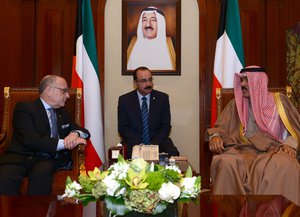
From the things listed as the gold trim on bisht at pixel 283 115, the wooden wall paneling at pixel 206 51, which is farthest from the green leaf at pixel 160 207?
the wooden wall paneling at pixel 206 51

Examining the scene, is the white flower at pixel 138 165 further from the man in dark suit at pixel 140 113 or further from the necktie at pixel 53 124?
the man in dark suit at pixel 140 113

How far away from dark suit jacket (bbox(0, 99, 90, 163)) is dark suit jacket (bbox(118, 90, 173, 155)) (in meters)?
1.25

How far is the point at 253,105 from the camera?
4512mm

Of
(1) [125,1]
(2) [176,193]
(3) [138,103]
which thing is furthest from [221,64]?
(2) [176,193]

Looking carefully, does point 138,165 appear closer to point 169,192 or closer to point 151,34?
point 169,192

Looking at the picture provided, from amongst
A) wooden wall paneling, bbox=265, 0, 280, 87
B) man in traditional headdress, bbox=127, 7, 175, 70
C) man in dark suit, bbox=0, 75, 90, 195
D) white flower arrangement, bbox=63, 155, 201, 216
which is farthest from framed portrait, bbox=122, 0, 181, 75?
white flower arrangement, bbox=63, 155, 201, 216

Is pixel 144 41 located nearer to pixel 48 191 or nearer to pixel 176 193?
pixel 48 191

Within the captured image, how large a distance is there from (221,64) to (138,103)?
3.47ft

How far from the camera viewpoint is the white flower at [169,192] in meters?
1.98

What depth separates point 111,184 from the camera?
2.02 metres

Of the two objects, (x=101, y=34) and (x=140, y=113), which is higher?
(x=101, y=34)

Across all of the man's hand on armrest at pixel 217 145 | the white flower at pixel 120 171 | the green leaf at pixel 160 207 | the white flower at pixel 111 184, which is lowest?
the green leaf at pixel 160 207

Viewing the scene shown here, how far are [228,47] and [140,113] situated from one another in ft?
4.12

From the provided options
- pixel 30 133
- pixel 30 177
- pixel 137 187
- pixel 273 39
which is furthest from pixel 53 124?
pixel 273 39
